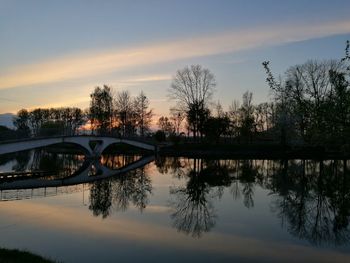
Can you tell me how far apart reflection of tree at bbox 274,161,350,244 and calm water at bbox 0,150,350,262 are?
44 mm

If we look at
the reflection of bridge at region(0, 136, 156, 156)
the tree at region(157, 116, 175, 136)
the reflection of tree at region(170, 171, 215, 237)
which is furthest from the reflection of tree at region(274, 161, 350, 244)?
the tree at region(157, 116, 175, 136)

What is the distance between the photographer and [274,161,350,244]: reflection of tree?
16.2 m

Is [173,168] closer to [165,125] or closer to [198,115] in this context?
[198,115]

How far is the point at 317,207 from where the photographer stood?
70.0 ft

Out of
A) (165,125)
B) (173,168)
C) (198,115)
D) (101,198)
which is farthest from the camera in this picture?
(165,125)

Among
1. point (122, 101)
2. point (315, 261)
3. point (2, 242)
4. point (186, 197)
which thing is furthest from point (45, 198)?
point (122, 101)

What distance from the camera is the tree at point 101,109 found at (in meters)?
82.9

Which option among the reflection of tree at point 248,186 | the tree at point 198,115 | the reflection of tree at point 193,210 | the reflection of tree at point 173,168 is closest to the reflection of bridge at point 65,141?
the tree at point 198,115

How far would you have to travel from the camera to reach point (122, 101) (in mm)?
88312

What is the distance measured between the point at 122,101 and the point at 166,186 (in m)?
59.3

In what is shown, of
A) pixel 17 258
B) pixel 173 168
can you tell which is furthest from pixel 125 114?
pixel 17 258

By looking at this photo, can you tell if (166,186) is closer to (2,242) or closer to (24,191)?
(24,191)

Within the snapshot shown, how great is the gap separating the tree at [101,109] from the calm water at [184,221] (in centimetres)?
5138

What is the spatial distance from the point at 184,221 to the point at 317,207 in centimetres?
757
